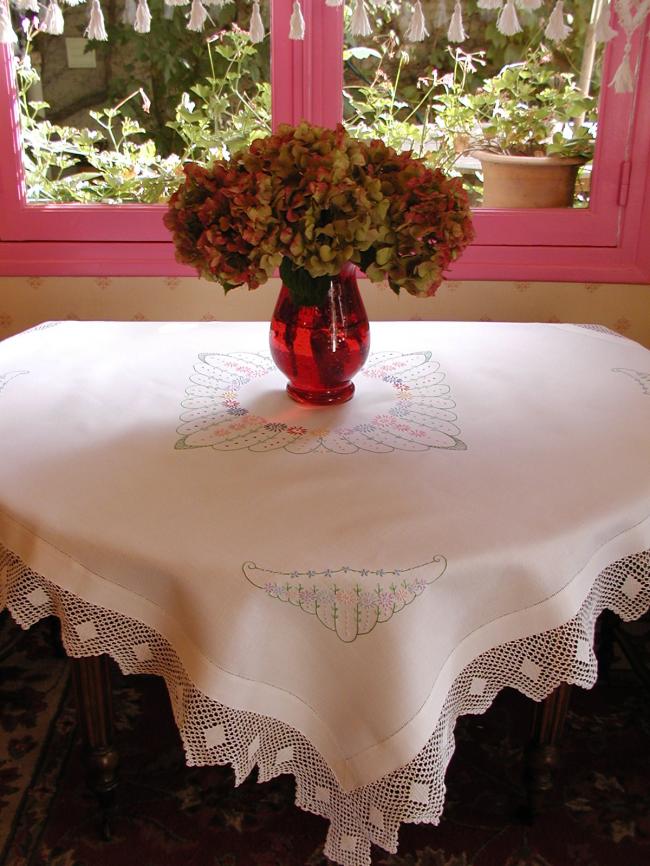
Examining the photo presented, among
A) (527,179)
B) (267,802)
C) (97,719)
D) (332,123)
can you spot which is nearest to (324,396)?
(97,719)

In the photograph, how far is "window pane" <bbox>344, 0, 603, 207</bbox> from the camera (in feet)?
7.00

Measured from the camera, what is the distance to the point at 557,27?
6.36 ft

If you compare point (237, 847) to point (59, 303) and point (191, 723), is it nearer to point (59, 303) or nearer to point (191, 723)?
point (191, 723)

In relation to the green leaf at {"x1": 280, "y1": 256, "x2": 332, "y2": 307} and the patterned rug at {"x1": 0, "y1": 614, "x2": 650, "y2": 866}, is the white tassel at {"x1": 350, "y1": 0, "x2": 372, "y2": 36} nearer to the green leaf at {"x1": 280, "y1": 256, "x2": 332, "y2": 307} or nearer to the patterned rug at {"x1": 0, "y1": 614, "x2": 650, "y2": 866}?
the green leaf at {"x1": 280, "y1": 256, "x2": 332, "y2": 307}

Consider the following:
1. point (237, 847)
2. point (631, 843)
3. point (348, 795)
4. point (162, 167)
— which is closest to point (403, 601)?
point (348, 795)

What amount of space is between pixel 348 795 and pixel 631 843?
0.80 metres

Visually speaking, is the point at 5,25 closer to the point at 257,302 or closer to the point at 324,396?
the point at 257,302

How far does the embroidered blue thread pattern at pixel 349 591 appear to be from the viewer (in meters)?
1.00

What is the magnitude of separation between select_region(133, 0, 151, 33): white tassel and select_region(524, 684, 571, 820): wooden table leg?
170 cm

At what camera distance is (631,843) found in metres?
1.58

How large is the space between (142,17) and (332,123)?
50 centimetres

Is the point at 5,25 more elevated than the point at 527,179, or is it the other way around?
the point at 5,25

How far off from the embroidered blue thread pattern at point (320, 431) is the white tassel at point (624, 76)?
82 cm

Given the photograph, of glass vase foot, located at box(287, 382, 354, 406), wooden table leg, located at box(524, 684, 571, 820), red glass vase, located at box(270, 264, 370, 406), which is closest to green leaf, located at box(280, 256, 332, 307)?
red glass vase, located at box(270, 264, 370, 406)
